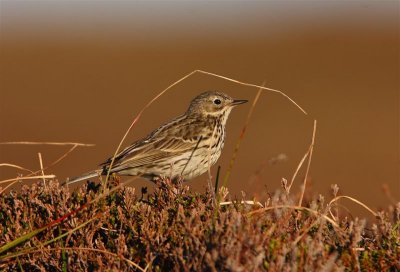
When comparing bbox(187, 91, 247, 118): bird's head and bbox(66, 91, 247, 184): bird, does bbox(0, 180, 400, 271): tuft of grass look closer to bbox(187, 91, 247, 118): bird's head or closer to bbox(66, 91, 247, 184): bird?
bbox(66, 91, 247, 184): bird

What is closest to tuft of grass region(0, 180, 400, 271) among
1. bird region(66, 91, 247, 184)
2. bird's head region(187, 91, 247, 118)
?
bird region(66, 91, 247, 184)

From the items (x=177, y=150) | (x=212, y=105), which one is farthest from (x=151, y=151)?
(x=212, y=105)

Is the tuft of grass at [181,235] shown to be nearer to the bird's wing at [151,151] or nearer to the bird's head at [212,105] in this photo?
the bird's wing at [151,151]

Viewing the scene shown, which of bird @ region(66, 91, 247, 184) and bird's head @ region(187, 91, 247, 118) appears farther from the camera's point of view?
bird's head @ region(187, 91, 247, 118)

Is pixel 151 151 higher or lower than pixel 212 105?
lower

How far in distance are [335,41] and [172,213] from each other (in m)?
40.7

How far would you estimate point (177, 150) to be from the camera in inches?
351

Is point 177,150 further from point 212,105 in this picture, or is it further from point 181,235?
point 181,235

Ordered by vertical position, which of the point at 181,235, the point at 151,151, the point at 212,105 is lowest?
the point at 151,151

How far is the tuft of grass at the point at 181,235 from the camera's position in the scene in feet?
14.7

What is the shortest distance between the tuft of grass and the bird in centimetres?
234

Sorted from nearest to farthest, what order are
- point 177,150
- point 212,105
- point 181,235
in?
point 181,235 < point 177,150 < point 212,105

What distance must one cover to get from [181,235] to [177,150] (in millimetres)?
3824

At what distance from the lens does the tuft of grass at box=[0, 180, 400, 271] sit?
4.48 m
